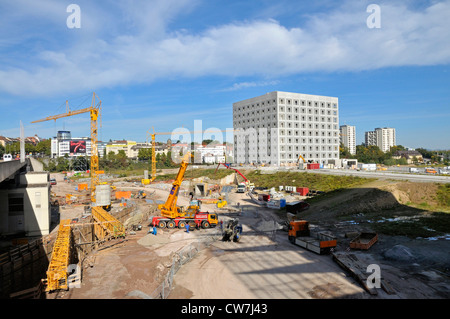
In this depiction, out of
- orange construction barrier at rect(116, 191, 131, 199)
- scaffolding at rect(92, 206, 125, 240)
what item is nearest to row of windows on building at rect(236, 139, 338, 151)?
orange construction barrier at rect(116, 191, 131, 199)

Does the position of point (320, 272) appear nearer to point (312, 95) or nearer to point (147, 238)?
point (147, 238)

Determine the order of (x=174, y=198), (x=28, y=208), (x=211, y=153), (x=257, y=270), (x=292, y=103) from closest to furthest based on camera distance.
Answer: (x=257, y=270), (x=28, y=208), (x=174, y=198), (x=292, y=103), (x=211, y=153)

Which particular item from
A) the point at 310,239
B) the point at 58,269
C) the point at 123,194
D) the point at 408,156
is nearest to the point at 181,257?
the point at 58,269

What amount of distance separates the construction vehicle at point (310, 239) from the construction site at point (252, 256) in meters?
0.08

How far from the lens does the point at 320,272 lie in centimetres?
1633

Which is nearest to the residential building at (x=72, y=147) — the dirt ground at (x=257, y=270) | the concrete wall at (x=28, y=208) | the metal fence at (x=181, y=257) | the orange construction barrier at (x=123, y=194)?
the orange construction barrier at (x=123, y=194)

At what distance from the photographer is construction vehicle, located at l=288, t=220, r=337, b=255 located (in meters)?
19.3

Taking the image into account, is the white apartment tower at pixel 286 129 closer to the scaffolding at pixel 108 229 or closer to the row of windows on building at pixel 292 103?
the row of windows on building at pixel 292 103

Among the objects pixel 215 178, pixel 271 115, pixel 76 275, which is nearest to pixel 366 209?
pixel 76 275

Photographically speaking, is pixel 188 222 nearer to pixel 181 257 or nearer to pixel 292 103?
pixel 181 257

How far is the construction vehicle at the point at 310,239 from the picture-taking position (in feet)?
63.3

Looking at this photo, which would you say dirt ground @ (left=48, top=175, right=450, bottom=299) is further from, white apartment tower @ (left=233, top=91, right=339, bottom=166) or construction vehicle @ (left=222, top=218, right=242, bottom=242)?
white apartment tower @ (left=233, top=91, right=339, bottom=166)

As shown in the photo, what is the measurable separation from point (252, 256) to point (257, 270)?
2563 millimetres

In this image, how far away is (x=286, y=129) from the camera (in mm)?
84875
